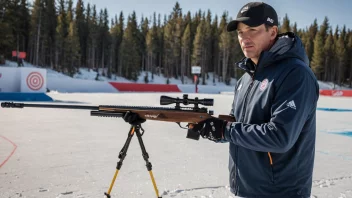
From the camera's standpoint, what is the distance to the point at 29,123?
8.39 metres

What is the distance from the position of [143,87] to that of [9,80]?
17.3 m

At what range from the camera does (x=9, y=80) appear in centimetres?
1761

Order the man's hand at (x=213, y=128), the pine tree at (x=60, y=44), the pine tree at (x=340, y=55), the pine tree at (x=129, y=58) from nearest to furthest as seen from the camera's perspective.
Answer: the man's hand at (x=213, y=128)
the pine tree at (x=60, y=44)
the pine tree at (x=129, y=58)
the pine tree at (x=340, y=55)

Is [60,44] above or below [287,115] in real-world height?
above

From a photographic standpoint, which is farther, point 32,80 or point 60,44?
point 60,44

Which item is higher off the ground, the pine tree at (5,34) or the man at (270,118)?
the pine tree at (5,34)

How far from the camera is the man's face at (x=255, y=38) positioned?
74.9 inches

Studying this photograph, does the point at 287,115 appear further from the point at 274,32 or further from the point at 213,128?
the point at 274,32

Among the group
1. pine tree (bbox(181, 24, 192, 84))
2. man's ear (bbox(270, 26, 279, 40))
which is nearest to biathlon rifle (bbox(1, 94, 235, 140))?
man's ear (bbox(270, 26, 279, 40))

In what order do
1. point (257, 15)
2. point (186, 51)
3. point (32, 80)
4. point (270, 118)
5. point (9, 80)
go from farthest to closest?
point (186, 51) → point (32, 80) → point (9, 80) → point (257, 15) → point (270, 118)

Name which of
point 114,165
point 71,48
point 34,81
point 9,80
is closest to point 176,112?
point 114,165

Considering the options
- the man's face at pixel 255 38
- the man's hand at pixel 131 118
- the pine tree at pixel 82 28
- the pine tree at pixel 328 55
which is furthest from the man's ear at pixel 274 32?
the pine tree at pixel 328 55

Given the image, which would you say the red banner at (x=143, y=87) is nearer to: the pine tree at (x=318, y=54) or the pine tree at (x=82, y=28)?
the pine tree at (x=82, y=28)

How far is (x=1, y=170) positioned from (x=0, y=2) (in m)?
54.0
